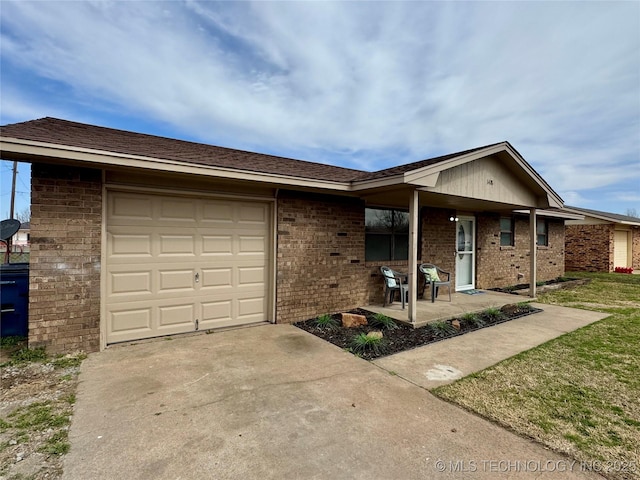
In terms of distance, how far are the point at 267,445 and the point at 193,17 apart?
27.9 ft

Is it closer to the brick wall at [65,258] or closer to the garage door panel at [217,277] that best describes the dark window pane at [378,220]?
the garage door panel at [217,277]

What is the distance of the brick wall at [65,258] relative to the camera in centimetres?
408

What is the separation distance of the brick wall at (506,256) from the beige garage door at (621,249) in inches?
344

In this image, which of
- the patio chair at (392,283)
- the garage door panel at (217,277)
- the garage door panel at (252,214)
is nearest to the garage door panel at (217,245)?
the garage door panel at (217,277)

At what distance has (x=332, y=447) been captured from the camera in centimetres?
250

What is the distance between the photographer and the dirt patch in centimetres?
224

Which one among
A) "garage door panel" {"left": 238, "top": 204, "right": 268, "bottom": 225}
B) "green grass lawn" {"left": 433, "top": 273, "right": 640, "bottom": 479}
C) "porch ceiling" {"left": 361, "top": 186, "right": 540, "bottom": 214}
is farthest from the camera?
"porch ceiling" {"left": 361, "top": 186, "right": 540, "bottom": 214}

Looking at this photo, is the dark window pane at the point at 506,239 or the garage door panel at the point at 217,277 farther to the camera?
the dark window pane at the point at 506,239

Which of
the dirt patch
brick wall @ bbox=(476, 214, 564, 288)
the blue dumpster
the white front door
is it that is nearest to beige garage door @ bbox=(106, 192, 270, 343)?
the dirt patch

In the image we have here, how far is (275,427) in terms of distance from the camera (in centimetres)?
276

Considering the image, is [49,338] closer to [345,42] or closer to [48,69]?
[48,69]

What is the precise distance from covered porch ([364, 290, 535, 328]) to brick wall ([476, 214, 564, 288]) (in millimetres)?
1319

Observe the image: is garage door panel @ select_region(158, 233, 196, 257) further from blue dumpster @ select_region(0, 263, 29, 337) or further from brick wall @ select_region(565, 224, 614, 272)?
brick wall @ select_region(565, 224, 614, 272)

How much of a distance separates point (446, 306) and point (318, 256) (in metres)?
3.38
